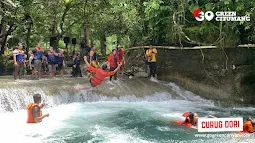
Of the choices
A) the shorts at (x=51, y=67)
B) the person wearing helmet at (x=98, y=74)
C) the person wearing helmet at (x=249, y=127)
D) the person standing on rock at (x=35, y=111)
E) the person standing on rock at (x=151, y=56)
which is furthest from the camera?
the person standing on rock at (x=151, y=56)

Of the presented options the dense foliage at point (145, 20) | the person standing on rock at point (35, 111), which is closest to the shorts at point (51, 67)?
the dense foliage at point (145, 20)

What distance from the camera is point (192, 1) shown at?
11195 millimetres

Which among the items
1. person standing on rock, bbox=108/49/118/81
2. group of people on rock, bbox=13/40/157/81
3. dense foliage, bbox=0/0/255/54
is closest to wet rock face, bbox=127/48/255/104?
dense foliage, bbox=0/0/255/54

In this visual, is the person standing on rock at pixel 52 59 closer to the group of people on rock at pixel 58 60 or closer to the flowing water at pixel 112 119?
the group of people on rock at pixel 58 60

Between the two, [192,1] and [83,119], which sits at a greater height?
[192,1]

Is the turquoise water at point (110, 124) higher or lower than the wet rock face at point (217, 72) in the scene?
lower

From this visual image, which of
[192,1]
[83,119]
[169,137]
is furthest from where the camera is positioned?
[192,1]

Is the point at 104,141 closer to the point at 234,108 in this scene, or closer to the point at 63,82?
the point at 63,82

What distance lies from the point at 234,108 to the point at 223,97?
1.09 metres

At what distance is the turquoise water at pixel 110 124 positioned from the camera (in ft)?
27.5

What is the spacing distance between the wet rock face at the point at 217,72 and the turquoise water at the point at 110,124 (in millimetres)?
1225

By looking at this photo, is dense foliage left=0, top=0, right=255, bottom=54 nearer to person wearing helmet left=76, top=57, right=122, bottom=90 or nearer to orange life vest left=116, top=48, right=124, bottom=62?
orange life vest left=116, top=48, right=124, bottom=62

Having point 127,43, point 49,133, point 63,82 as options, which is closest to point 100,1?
point 127,43

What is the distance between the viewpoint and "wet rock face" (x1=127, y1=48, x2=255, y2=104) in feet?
45.7
